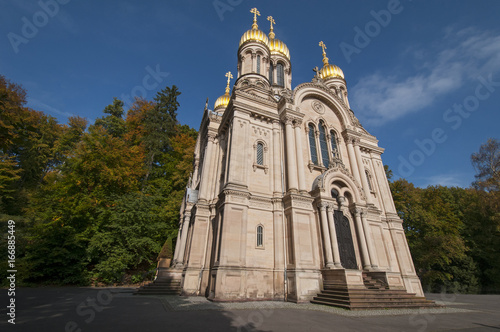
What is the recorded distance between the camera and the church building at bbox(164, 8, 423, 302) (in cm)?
1082

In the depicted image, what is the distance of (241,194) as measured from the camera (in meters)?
11.9

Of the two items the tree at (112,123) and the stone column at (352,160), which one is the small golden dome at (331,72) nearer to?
the stone column at (352,160)

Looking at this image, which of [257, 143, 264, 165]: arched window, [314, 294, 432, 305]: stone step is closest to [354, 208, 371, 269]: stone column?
[314, 294, 432, 305]: stone step

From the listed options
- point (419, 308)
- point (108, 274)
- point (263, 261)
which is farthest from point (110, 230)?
point (419, 308)

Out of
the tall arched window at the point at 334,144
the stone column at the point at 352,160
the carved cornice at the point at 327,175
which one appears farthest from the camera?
the tall arched window at the point at 334,144

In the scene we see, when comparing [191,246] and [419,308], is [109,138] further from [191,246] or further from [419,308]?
[419,308]

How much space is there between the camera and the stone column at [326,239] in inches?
458

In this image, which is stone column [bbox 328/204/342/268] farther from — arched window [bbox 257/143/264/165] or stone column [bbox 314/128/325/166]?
arched window [bbox 257/143/264/165]

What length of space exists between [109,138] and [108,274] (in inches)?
496

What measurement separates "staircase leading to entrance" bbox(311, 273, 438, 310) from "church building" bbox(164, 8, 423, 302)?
13.6 inches

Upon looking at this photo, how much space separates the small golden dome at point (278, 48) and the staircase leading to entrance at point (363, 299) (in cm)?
2514

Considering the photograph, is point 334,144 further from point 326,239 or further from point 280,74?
point 280,74

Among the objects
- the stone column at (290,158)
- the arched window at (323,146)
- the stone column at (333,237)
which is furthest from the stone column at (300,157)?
the arched window at (323,146)

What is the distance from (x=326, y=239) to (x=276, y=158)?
18.2 feet
